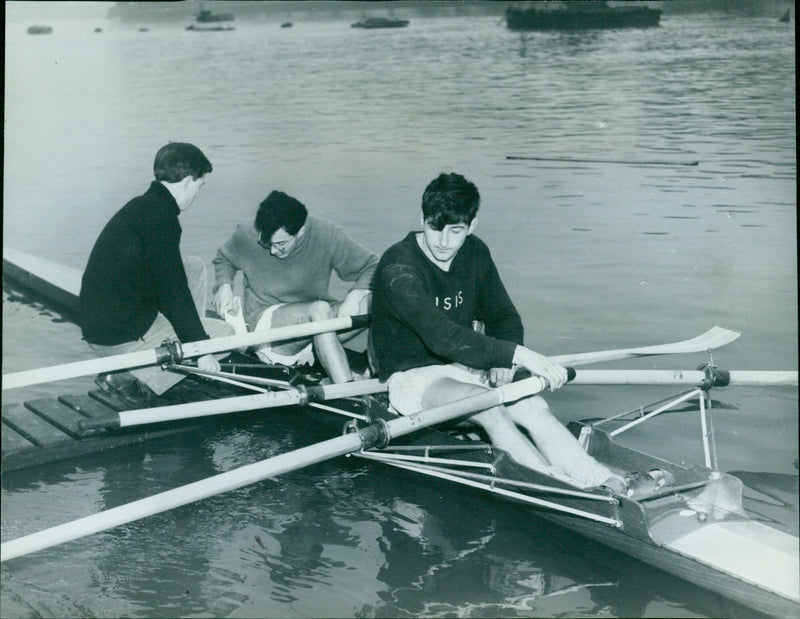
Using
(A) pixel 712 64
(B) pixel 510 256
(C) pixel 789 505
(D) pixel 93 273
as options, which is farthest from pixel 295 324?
(A) pixel 712 64

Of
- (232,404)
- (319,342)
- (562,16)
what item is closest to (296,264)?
(319,342)

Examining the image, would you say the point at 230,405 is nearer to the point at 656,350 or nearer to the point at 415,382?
the point at 415,382

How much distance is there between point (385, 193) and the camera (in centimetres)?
1201

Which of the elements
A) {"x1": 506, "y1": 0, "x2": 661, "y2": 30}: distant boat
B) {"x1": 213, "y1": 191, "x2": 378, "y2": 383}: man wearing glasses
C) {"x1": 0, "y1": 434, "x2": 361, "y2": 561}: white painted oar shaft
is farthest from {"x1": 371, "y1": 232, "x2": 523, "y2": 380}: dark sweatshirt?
{"x1": 506, "y1": 0, "x2": 661, "y2": 30}: distant boat

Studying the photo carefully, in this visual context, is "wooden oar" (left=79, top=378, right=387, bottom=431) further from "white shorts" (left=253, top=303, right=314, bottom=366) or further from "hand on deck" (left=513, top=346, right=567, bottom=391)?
"hand on deck" (left=513, top=346, right=567, bottom=391)

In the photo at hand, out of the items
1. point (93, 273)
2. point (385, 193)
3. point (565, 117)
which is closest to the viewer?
point (93, 273)

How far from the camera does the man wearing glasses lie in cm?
532

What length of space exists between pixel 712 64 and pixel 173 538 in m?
10.6

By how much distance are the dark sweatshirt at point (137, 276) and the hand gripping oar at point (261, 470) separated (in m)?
1.51

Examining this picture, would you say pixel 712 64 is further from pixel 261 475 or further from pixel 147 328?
pixel 261 475

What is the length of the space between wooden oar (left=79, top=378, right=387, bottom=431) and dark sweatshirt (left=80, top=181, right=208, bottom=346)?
0.64 m

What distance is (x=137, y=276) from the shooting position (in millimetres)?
4805

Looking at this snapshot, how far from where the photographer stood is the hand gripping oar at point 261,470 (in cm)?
286

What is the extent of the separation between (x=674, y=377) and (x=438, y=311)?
51.5 inches
